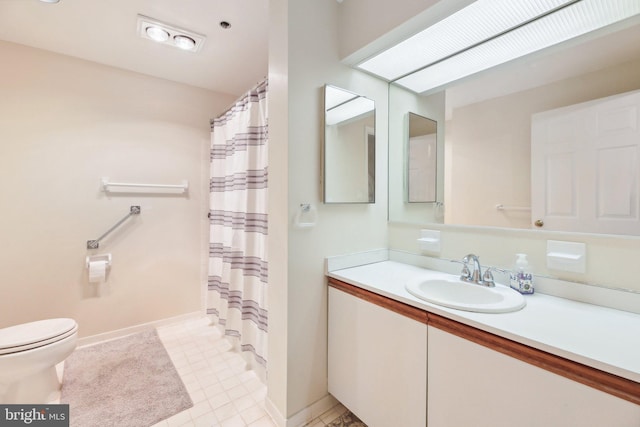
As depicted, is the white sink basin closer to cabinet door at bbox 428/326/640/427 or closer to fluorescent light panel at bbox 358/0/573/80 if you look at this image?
cabinet door at bbox 428/326/640/427

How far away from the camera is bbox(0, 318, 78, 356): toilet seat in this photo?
1.42m

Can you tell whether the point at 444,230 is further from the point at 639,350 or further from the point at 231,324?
the point at 231,324

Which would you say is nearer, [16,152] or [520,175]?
[520,175]

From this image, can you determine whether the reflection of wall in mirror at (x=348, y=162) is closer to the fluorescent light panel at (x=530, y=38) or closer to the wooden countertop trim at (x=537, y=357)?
the fluorescent light panel at (x=530, y=38)

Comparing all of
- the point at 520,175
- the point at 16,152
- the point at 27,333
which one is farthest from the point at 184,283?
the point at 520,175

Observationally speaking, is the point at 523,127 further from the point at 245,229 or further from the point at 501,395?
the point at 245,229

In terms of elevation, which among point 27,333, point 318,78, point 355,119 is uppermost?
point 318,78

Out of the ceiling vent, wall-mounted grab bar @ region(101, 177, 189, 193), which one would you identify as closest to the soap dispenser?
the ceiling vent

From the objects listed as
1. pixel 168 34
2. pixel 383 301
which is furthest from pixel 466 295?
pixel 168 34

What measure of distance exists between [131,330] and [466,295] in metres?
2.76

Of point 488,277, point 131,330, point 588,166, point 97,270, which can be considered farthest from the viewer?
point 131,330

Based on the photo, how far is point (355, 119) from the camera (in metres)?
1.58

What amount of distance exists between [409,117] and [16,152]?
2880 mm

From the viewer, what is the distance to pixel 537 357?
2.46 ft
